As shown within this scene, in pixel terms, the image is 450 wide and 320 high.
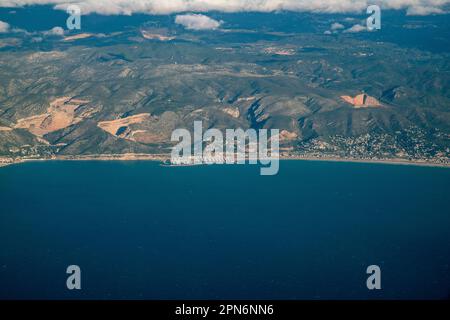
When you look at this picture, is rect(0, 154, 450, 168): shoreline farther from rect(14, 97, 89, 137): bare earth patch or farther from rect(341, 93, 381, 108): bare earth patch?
rect(341, 93, 381, 108): bare earth patch

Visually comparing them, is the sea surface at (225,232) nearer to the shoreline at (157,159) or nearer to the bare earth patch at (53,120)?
the shoreline at (157,159)

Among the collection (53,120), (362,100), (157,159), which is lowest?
(157,159)

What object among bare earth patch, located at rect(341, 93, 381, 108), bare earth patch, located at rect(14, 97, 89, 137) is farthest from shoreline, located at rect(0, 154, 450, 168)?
bare earth patch, located at rect(341, 93, 381, 108)

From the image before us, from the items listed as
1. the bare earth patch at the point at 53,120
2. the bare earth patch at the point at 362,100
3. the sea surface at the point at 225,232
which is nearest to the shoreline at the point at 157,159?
the sea surface at the point at 225,232

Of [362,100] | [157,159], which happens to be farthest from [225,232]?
[362,100]

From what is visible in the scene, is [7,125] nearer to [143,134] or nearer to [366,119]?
[143,134]

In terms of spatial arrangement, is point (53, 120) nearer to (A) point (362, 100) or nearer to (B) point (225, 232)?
(A) point (362, 100)

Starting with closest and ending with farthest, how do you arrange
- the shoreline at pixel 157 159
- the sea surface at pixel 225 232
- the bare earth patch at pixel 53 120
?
the sea surface at pixel 225 232
the shoreline at pixel 157 159
the bare earth patch at pixel 53 120

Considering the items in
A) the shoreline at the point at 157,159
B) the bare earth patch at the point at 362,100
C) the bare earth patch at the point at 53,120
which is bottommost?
the shoreline at the point at 157,159

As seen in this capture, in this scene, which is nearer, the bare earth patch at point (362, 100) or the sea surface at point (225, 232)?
the sea surface at point (225, 232)
